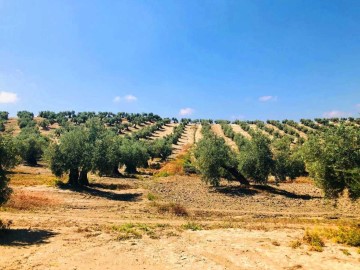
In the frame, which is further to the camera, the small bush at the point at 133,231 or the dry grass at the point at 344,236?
the small bush at the point at 133,231

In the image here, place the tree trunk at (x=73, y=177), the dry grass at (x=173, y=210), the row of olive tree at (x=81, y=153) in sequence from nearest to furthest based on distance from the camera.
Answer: the dry grass at (x=173, y=210)
the row of olive tree at (x=81, y=153)
the tree trunk at (x=73, y=177)

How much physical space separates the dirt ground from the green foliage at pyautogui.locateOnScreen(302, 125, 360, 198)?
12.5ft

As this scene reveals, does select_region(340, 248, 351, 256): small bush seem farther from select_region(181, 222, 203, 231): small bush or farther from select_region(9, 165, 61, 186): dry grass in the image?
select_region(9, 165, 61, 186): dry grass

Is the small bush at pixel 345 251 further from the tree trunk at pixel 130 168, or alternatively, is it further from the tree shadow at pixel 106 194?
the tree trunk at pixel 130 168

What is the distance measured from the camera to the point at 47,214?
31.9 m

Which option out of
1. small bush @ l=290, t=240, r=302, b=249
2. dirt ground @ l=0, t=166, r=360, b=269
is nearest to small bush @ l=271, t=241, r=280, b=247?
dirt ground @ l=0, t=166, r=360, b=269

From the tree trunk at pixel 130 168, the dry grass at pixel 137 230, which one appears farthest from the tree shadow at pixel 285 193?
the tree trunk at pixel 130 168

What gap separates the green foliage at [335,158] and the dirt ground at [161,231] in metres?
3.82

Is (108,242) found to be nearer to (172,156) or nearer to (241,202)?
(241,202)

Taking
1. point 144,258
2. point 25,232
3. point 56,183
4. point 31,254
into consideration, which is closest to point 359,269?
point 144,258

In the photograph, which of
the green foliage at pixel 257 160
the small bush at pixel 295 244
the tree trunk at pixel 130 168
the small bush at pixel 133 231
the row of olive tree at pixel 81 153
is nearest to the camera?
the small bush at pixel 295 244

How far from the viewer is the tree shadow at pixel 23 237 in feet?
71.2

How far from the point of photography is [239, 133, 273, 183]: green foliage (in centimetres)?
5556

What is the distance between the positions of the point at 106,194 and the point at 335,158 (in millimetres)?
30992
